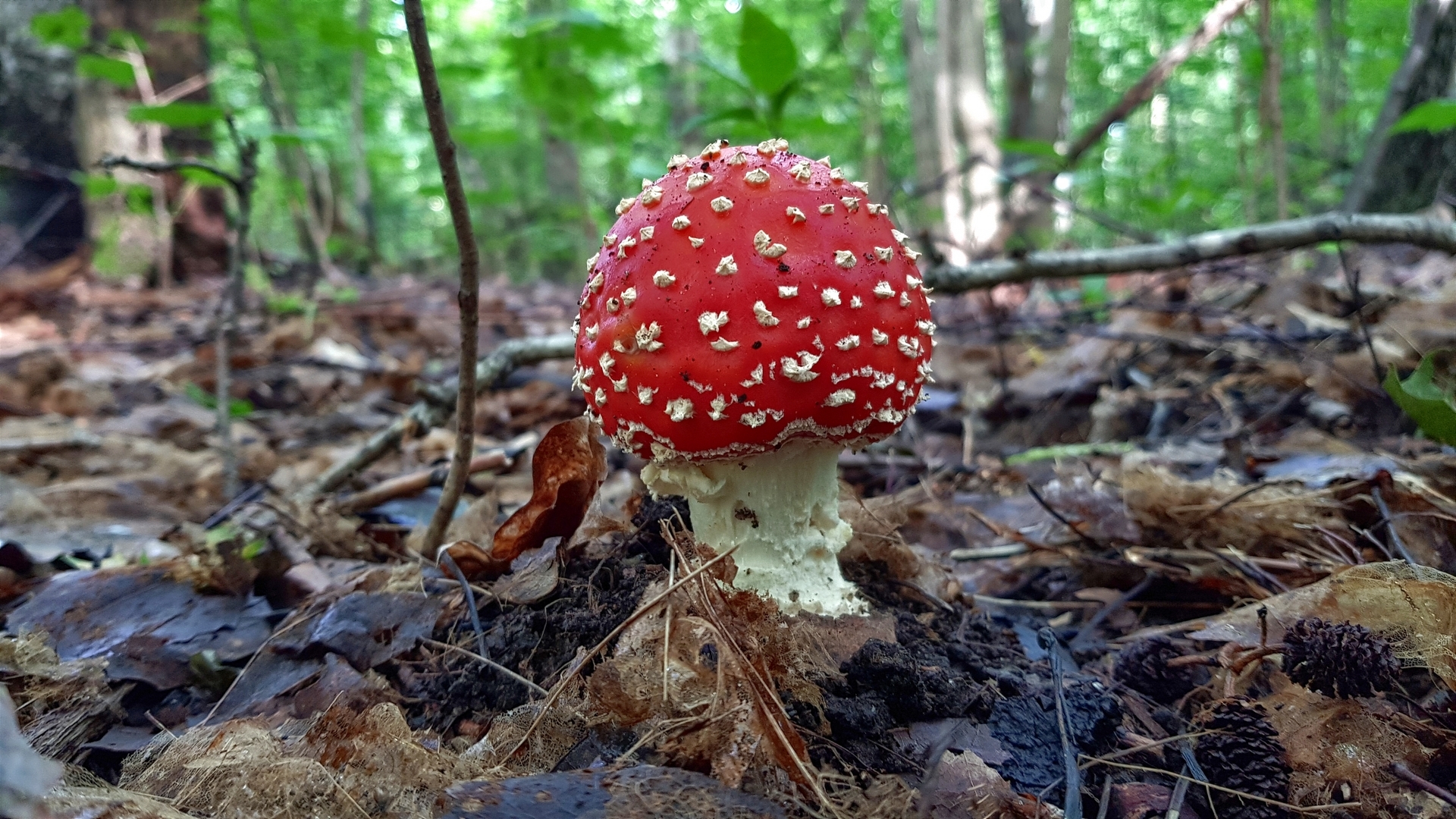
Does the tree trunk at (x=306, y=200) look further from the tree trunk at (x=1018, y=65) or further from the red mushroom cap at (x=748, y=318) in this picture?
the tree trunk at (x=1018, y=65)

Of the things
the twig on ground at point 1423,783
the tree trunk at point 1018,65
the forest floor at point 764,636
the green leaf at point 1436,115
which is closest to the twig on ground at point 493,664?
the forest floor at point 764,636

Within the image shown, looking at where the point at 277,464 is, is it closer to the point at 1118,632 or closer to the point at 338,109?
the point at 1118,632

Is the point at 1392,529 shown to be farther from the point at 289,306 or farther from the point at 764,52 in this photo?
the point at 289,306

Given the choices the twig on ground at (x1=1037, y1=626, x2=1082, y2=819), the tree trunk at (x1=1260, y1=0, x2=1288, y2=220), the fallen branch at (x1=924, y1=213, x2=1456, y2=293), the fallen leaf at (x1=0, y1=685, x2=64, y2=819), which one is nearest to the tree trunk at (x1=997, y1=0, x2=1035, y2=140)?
the tree trunk at (x1=1260, y1=0, x2=1288, y2=220)

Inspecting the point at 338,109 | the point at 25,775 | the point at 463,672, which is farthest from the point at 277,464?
the point at 338,109

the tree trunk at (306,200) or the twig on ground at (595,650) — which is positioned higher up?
the tree trunk at (306,200)

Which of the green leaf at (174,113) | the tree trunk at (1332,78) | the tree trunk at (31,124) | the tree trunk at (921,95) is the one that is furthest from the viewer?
the tree trunk at (1332,78)
